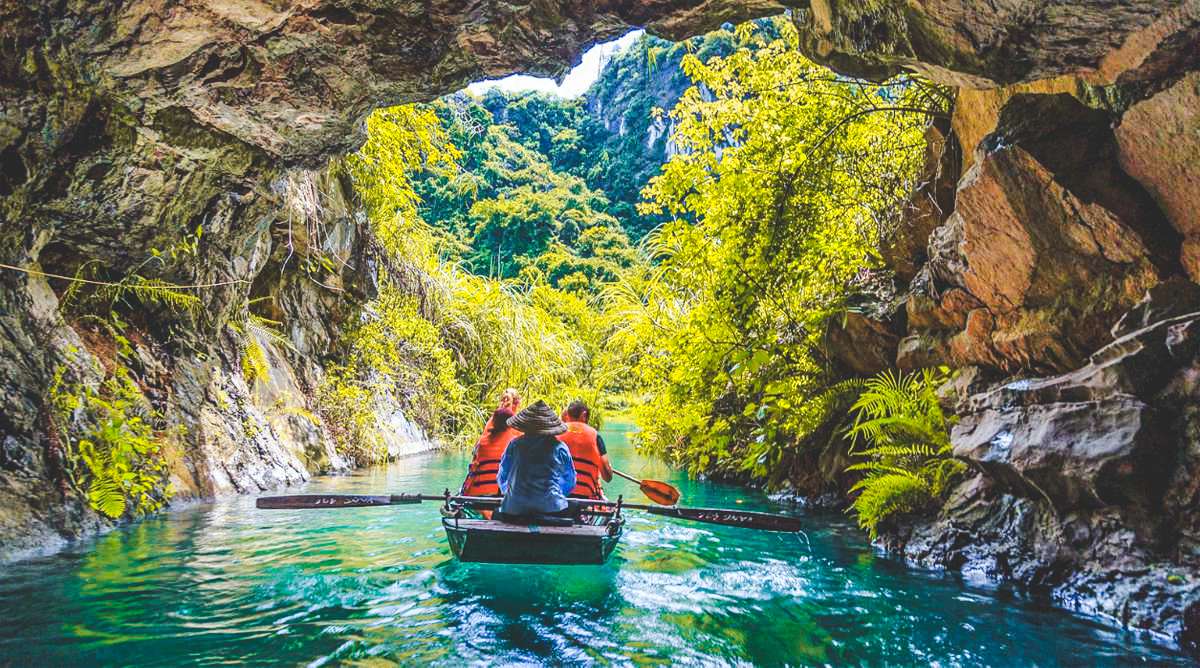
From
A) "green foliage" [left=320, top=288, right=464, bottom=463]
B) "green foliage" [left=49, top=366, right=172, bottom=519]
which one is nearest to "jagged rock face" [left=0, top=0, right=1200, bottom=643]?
"green foliage" [left=49, top=366, right=172, bottom=519]

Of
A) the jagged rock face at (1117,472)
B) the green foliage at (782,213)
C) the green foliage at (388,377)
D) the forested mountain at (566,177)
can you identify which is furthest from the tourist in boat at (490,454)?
the forested mountain at (566,177)

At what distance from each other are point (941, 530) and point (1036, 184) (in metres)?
2.76

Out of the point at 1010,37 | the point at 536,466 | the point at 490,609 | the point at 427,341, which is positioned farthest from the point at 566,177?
the point at 490,609

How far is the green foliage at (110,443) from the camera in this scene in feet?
16.9

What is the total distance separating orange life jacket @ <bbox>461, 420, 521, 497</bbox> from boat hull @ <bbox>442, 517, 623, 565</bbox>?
1.40m

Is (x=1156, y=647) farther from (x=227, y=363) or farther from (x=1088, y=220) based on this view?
(x=227, y=363)

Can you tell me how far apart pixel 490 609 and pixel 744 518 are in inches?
75.7

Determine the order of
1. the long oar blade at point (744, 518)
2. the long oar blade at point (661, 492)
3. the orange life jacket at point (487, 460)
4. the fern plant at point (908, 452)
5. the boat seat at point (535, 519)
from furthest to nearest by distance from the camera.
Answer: the long oar blade at point (661, 492)
the orange life jacket at point (487, 460)
the fern plant at point (908, 452)
the boat seat at point (535, 519)
the long oar blade at point (744, 518)

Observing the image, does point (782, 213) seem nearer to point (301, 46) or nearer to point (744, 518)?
point (744, 518)

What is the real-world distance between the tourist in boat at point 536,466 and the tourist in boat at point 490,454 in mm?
928

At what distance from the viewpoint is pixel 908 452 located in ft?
18.9

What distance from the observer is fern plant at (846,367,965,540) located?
221 inches

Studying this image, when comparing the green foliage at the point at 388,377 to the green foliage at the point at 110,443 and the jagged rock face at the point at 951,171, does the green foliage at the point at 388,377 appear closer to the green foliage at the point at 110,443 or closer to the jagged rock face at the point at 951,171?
the green foliage at the point at 110,443

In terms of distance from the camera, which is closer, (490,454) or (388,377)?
(490,454)
